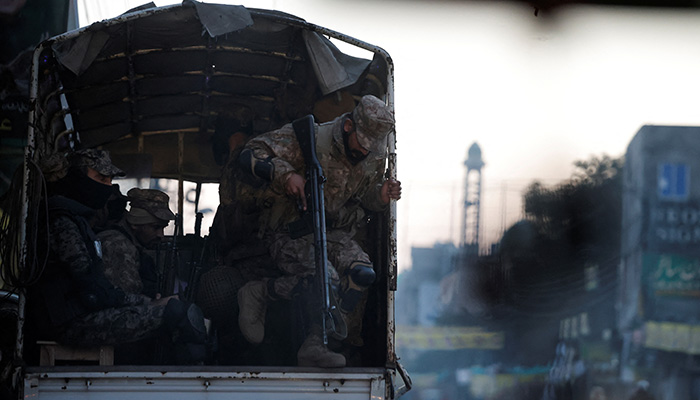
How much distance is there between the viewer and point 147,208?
6289mm

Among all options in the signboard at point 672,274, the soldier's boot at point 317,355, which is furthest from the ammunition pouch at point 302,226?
the signboard at point 672,274

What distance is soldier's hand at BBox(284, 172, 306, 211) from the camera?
5.26m

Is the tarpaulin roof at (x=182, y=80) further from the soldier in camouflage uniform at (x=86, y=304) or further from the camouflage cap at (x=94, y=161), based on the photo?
the soldier in camouflage uniform at (x=86, y=304)

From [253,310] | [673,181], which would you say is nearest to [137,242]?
[253,310]

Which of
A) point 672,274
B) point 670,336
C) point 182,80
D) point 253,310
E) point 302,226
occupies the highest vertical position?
point 182,80

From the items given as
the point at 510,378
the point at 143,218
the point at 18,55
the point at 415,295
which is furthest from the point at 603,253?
the point at 143,218

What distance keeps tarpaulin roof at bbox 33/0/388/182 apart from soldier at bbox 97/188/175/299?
79 cm

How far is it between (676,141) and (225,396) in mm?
47264

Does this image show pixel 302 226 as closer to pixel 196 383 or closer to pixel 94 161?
pixel 196 383

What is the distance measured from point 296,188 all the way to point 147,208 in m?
1.54


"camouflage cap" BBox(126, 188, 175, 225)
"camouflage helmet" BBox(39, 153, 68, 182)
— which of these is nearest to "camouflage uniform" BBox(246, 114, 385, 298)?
"camouflage cap" BBox(126, 188, 175, 225)

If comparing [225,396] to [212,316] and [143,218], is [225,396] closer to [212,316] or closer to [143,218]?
[212,316]

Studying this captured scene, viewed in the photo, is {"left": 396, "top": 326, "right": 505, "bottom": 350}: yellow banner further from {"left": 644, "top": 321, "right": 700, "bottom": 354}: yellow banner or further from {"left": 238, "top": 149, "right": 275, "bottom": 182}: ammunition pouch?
{"left": 238, "top": 149, "right": 275, "bottom": 182}: ammunition pouch

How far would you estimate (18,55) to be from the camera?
469 inches
